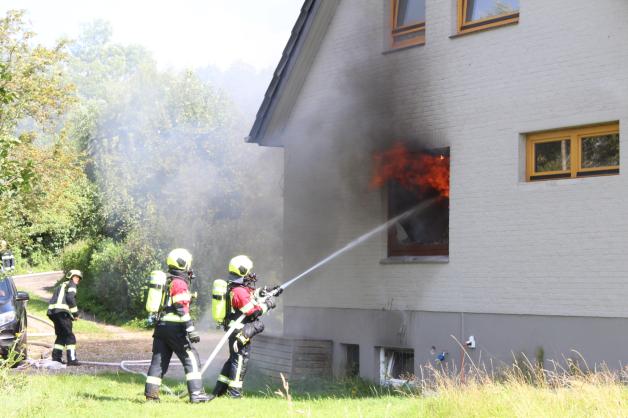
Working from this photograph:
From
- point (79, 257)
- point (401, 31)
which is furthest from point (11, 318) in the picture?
point (79, 257)

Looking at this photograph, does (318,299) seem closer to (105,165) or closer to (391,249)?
(391,249)

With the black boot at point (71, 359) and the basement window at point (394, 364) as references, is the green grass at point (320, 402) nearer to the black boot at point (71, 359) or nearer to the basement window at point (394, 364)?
the basement window at point (394, 364)

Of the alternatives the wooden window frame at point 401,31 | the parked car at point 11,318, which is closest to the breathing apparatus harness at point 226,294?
the wooden window frame at point 401,31

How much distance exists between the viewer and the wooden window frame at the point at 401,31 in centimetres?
1413

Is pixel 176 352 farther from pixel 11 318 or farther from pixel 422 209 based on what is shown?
pixel 11 318

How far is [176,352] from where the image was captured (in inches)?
476

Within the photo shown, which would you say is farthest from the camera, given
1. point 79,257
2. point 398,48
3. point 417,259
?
point 79,257

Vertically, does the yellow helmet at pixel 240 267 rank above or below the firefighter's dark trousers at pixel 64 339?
above

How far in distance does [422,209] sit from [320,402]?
394 centimetres

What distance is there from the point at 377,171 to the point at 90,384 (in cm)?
522

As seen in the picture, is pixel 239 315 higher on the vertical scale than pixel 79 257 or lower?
higher

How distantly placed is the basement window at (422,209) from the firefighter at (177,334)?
365 cm

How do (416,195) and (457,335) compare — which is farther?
(416,195)

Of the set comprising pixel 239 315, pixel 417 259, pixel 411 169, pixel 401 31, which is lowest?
pixel 239 315
